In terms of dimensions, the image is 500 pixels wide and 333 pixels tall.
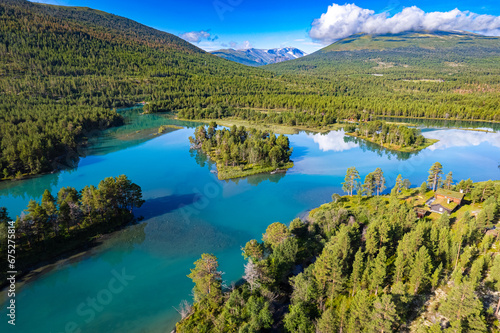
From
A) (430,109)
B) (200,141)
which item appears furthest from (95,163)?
(430,109)

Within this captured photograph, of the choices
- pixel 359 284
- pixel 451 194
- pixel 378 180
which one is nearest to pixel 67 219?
pixel 359 284

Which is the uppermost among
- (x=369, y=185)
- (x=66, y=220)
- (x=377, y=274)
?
(x=369, y=185)

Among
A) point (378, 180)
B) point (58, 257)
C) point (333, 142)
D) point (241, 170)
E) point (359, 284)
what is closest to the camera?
point (359, 284)

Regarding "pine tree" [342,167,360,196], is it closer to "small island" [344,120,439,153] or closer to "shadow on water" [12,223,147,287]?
"shadow on water" [12,223,147,287]

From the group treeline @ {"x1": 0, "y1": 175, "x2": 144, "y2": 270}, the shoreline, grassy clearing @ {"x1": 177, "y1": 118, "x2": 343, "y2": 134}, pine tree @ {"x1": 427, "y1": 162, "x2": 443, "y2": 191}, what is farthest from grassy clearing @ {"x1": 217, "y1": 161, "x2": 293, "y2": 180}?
grassy clearing @ {"x1": 177, "y1": 118, "x2": 343, "y2": 134}

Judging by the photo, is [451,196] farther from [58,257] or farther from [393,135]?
[58,257]

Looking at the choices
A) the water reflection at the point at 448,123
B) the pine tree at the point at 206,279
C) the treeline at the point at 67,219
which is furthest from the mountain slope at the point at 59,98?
the water reflection at the point at 448,123

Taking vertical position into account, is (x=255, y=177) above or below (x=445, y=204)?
below
